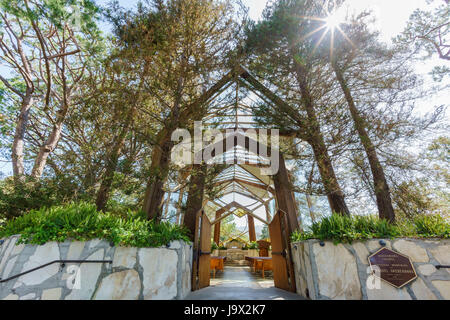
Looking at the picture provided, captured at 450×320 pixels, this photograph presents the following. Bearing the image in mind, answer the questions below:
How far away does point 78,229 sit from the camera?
3.37 metres

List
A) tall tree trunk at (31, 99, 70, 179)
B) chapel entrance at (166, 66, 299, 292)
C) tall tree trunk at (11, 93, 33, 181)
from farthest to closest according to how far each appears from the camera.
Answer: tall tree trunk at (11, 93, 33, 181)
tall tree trunk at (31, 99, 70, 179)
chapel entrance at (166, 66, 299, 292)

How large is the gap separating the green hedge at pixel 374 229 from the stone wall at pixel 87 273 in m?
3.16

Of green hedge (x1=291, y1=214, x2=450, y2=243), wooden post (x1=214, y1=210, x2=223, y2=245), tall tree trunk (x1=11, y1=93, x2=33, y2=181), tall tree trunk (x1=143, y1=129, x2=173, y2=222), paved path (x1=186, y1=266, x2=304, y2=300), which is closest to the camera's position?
green hedge (x1=291, y1=214, x2=450, y2=243)

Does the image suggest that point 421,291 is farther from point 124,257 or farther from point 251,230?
point 251,230

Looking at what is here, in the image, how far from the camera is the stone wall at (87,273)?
307 centimetres

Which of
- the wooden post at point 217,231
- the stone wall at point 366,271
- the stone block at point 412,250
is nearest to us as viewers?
the stone wall at point 366,271

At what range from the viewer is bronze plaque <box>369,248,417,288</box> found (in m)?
3.40

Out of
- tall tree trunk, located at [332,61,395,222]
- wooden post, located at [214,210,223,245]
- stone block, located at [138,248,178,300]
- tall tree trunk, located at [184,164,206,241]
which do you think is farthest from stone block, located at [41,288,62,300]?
wooden post, located at [214,210,223,245]

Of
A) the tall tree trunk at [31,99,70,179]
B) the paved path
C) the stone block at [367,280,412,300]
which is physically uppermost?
the tall tree trunk at [31,99,70,179]

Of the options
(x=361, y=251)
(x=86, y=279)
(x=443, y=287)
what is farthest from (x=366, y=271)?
(x=86, y=279)

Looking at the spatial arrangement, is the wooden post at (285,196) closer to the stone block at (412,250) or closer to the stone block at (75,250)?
the stone block at (412,250)

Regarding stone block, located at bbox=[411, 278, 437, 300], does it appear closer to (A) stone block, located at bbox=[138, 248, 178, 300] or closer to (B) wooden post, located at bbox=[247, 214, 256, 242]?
(A) stone block, located at bbox=[138, 248, 178, 300]

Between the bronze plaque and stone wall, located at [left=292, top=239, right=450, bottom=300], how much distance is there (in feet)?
0.24

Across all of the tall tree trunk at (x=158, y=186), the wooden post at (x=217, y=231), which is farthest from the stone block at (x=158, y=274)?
the wooden post at (x=217, y=231)
